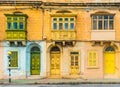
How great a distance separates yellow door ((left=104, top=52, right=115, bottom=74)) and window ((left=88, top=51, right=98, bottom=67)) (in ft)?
3.14

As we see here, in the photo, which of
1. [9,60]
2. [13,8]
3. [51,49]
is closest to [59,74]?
[51,49]

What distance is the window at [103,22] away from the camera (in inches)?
1475

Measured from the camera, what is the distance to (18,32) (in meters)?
37.0

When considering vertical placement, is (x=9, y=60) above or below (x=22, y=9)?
below

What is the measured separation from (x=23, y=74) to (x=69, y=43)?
16.9 ft

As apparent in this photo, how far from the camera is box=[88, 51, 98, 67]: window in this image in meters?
37.5

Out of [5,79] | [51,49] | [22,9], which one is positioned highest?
[22,9]

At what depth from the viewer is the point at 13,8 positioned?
3766cm

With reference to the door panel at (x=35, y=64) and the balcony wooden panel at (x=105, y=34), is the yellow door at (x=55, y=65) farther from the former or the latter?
the balcony wooden panel at (x=105, y=34)

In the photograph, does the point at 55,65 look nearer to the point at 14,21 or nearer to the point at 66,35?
the point at 66,35

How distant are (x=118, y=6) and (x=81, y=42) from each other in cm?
482

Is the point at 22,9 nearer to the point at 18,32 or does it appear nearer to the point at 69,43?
the point at 18,32

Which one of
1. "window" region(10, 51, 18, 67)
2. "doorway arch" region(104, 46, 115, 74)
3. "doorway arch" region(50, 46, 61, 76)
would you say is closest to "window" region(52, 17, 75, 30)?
"doorway arch" region(50, 46, 61, 76)

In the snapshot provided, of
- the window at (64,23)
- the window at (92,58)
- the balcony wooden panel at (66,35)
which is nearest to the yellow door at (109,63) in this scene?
the window at (92,58)
